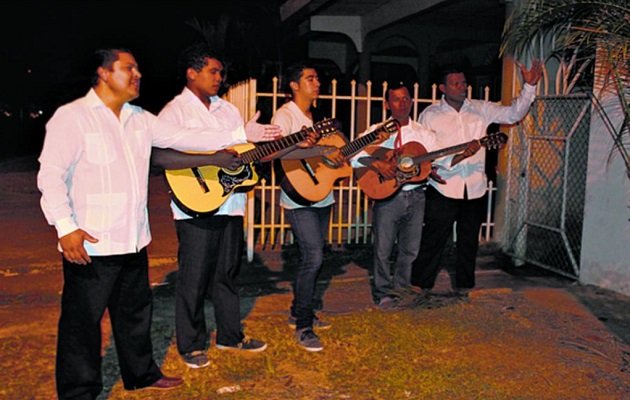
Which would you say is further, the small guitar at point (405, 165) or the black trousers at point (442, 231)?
the black trousers at point (442, 231)

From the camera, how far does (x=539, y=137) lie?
23.2ft

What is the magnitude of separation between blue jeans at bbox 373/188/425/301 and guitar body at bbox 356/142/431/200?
97 millimetres

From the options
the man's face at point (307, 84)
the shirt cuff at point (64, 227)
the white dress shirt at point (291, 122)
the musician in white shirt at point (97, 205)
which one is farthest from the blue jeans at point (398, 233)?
the shirt cuff at point (64, 227)

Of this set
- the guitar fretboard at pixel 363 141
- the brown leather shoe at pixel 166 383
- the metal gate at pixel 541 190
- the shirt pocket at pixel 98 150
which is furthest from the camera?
the metal gate at pixel 541 190

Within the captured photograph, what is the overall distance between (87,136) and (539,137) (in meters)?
5.18

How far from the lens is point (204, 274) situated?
4156 mm

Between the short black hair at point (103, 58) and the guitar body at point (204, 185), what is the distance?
81 cm

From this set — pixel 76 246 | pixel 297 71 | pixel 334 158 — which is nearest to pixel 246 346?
pixel 334 158

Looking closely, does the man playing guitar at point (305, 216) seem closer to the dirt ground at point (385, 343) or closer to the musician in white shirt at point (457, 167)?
the dirt ground at point (385, 343)

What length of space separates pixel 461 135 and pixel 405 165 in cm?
76

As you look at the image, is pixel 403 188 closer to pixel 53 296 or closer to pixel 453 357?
pixel 453 357

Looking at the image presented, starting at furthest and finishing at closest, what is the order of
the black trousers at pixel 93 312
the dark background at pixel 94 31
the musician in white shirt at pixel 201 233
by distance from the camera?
the dark background at pixel 94 31 → the musician in white shirt at pixel 201 233 → the black trousers at pixel 93 312

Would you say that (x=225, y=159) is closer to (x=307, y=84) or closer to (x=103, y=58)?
(x=103, y=58)

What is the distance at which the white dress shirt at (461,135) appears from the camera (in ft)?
18.5
